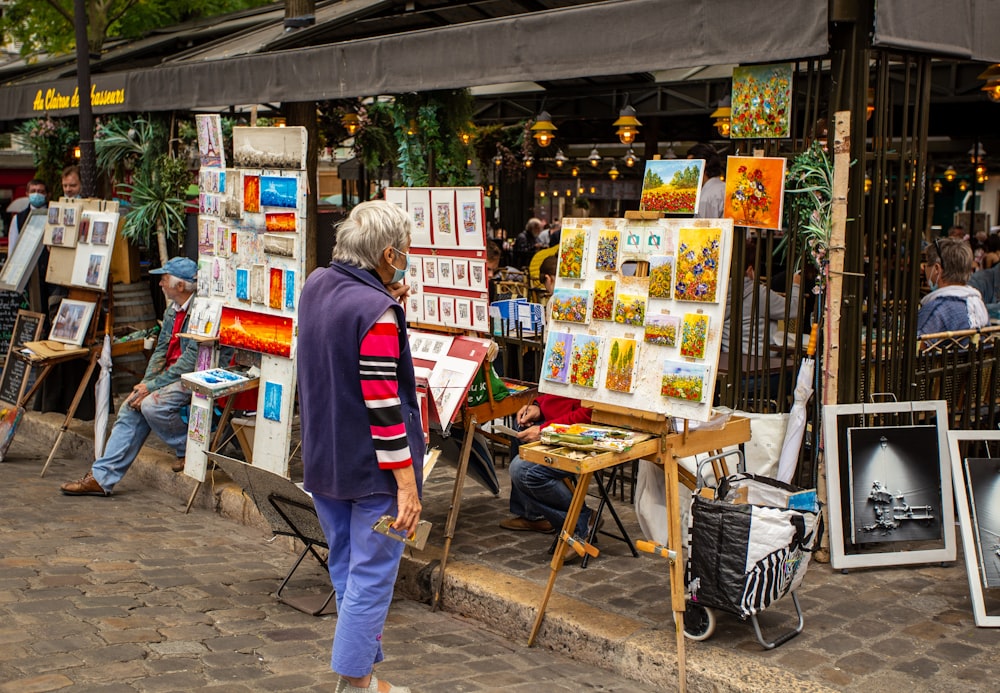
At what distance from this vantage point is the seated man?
7098 mm

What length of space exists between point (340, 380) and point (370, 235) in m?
0.52

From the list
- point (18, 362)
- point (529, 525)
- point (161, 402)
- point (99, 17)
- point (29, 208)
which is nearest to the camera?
point (529, 525)

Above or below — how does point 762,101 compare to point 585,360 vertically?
above

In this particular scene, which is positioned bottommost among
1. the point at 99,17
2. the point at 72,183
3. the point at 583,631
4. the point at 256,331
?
the point at 583,631

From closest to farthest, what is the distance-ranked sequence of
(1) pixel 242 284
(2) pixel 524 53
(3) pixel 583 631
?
1. (3) pixel 583 631
2. (2) pixel 524 53
3. (1) pixel 242 284

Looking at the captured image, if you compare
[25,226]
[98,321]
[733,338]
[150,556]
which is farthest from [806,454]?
[25,226]

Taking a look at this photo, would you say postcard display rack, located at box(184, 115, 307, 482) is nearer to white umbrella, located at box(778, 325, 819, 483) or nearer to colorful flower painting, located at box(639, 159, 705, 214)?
colorful flower painting, located at box(639, 159, 705, 214)

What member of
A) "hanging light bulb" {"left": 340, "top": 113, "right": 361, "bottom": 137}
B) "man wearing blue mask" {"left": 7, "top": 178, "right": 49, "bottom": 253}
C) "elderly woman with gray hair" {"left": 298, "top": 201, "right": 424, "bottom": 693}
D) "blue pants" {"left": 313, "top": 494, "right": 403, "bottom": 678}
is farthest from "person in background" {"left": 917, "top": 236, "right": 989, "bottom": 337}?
"man wearing blue mask" {"left": 7, "top": 178, "right": 49, "bottom": 253}

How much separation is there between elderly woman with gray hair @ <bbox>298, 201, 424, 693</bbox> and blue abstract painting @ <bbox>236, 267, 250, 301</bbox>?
2.94m

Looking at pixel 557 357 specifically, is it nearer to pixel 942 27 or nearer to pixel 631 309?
pixel 631 309

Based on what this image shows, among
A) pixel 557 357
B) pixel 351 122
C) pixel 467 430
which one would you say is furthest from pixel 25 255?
pixel 557 357

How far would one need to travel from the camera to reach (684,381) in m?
4.32

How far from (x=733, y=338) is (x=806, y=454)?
0.93 meters

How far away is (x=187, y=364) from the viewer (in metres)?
7.11
